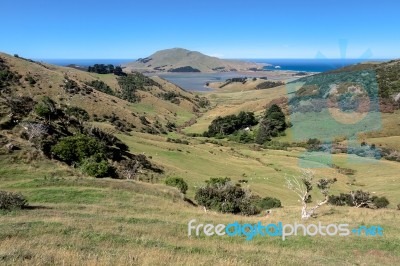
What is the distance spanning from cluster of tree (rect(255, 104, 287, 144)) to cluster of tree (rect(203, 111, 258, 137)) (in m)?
12.7

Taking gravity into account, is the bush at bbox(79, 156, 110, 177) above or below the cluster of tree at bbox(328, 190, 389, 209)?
above

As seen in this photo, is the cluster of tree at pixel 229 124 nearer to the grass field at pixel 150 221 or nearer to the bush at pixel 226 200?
the grass field at pixel 150 221

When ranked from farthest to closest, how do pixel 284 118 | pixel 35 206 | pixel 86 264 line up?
pixel 284 118 < pixel 35 206 < pixel 86 264

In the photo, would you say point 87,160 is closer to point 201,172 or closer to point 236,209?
point 236,209

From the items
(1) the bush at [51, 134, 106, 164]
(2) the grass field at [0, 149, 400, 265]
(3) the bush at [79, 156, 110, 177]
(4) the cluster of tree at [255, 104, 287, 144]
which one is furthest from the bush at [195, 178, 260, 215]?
(4) the cluster of tree at [255, 104, 287, 144]

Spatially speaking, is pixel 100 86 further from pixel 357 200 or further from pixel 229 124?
pixel 357 200

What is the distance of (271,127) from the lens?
130 meters

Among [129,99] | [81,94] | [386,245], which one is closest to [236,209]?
[386,245]

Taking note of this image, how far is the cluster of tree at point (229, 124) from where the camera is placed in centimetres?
14150

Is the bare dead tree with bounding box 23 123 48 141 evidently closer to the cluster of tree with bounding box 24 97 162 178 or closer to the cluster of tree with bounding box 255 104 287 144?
the cluster of tree with bounding box 24 97 162 178

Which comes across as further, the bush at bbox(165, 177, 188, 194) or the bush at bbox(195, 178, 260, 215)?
the bush at bbox(165, 177, 188, 194)

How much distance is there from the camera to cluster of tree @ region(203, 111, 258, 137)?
142 metres

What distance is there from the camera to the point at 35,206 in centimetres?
2388

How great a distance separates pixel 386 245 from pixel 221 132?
124 m
